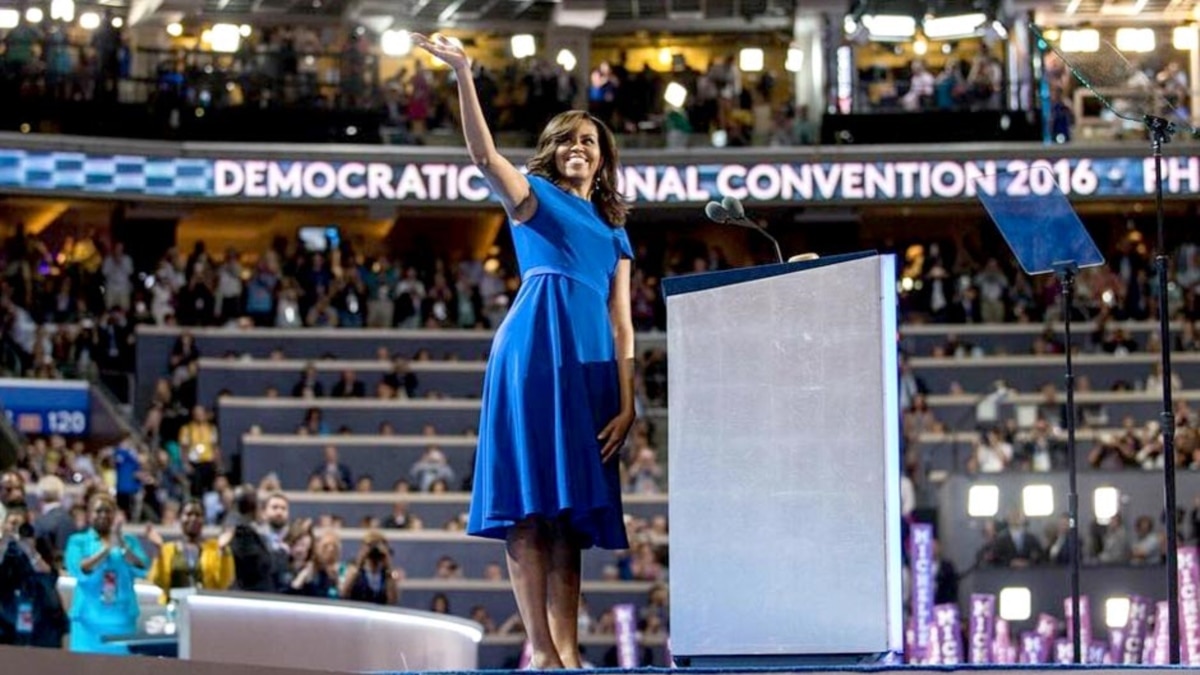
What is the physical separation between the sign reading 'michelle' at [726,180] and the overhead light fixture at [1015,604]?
7.39 m

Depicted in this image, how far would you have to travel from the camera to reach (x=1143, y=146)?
25.0 m

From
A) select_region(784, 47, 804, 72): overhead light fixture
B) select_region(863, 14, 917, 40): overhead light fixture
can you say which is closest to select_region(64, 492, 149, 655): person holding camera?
select_region(863, 14, 917, 40): overhead light fixture

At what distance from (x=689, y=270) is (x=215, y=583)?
47.6ft

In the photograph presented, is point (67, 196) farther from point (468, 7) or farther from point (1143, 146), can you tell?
point (1143, 146)

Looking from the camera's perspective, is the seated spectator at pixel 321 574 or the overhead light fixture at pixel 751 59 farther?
the overhead light fixture at pixel 751 59

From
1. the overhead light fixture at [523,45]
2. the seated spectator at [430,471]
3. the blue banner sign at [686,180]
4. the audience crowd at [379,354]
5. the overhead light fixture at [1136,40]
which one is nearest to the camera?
the audience crowd at [379,354]

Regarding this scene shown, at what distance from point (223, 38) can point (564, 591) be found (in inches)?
852

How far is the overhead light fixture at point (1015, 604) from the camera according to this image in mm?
18266

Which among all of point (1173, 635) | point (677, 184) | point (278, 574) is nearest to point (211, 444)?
point (677, 184)

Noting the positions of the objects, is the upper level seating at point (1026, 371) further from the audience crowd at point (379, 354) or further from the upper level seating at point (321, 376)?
the upper level seating at point (321, 376)

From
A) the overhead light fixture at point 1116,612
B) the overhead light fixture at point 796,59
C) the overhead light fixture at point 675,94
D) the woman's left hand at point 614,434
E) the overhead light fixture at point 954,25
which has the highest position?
the overhead light fixture at point 954,25

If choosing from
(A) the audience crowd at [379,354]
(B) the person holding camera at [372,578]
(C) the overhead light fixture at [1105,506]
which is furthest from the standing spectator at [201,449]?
(B) the person holding camera at [372,578]

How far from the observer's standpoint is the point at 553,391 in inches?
249

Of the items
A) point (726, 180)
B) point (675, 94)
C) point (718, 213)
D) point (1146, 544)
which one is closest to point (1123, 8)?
point (675, 94)
